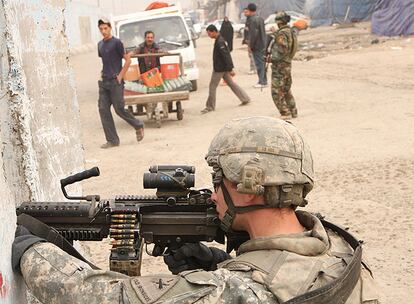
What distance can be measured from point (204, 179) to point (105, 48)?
3.07 m

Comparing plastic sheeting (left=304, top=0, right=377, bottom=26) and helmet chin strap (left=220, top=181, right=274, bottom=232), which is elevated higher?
helmet chin strap (left=220, top=181, right=274, bottom=232)

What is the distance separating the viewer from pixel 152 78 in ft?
34.5

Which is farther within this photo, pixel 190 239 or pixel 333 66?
→ pixel 333 66

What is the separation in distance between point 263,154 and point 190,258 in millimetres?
741

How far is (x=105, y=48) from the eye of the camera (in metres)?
8.52

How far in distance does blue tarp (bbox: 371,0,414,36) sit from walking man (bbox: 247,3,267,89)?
37.1 feet

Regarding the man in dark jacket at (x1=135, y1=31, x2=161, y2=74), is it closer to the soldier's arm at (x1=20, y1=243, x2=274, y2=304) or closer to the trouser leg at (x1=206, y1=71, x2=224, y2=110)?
the trouser leg at (x1=206, y1=71, x2=224, y2=110)

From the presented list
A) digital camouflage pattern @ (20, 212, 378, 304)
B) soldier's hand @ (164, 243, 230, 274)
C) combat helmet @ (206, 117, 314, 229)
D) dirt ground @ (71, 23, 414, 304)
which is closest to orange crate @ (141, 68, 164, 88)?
dirt ground @ (71, 23, 414, 304)

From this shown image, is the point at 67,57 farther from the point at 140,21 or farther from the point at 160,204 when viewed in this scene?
the point at 140,21

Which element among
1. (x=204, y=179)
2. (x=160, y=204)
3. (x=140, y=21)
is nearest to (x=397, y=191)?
(x=204, y=179)

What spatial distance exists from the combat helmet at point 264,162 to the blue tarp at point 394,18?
899 inches

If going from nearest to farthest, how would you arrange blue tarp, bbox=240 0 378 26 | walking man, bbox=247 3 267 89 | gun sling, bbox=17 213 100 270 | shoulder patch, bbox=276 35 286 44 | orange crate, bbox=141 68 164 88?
gun sling, bbox=17 213 100 270, shoulder patch, bbox=276 35 286 44, orange crate, bbox=141 68 164 88, walking man, bbox=247 3 267 89, blue tarp, bbox=240 0 378 26

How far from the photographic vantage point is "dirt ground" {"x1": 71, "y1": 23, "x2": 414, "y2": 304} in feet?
15.3

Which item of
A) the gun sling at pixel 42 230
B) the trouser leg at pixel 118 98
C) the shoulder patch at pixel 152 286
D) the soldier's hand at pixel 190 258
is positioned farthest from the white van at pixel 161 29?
the shoulder patch at pixel 152 286
